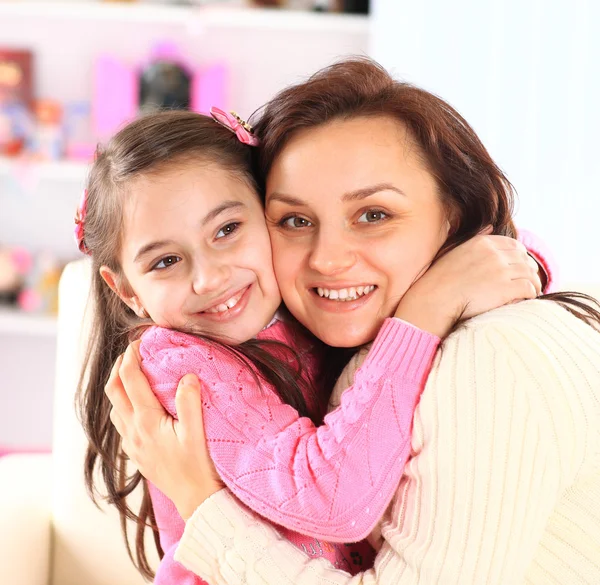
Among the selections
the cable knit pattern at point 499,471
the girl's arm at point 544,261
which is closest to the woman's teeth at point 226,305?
the cable knit pattern at point 499,471

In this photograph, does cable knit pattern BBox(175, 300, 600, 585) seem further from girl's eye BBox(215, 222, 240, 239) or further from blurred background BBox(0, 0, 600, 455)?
→ blurred background BBox(0, 0, 600, 455)

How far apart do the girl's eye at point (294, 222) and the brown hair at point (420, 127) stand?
10cm

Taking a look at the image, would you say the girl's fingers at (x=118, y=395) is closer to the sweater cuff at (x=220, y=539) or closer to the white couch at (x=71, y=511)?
the sweater cuff at (x=220, y=539)

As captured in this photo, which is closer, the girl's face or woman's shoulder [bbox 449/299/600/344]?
woman's shoulder [bbox 449/299/600/344]

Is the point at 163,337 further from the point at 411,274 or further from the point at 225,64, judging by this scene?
the point at 225,64

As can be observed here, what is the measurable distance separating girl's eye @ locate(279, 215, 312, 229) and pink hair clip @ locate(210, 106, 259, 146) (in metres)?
0.15

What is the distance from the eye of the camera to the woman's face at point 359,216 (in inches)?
49.4

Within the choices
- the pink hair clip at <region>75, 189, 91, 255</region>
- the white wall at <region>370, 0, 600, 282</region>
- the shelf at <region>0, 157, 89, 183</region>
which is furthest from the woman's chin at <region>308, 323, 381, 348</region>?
the shelf at <region>0, 157, 89, 183</region>

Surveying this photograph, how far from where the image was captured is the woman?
107 cm

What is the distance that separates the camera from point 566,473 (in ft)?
3.53

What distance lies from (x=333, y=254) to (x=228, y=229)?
19cm

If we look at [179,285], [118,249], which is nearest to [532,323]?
[179,285]

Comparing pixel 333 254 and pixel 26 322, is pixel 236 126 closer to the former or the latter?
pixel 333 254

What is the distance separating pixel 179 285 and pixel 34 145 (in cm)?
251
